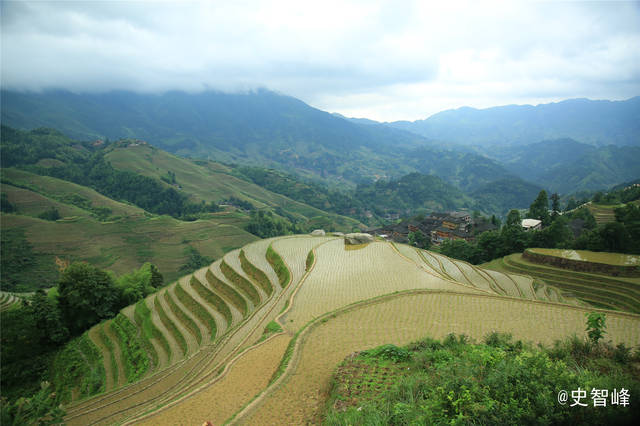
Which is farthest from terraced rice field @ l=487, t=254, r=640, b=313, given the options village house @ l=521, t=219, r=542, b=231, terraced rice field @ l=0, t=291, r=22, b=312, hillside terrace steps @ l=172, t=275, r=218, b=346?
terraced rice field @ l=0, t=291, r=22, b=312

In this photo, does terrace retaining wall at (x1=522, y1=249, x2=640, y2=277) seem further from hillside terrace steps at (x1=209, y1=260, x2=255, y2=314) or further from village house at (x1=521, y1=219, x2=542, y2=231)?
hillside terrace steps at (x1=209, y1=260, x2=255, y2=314)

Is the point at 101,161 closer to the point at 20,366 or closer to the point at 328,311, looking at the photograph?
the point at 20,366

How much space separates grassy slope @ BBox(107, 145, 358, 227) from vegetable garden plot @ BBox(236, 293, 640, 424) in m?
86.9

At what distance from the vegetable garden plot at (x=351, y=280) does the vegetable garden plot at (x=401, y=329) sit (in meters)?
1.52

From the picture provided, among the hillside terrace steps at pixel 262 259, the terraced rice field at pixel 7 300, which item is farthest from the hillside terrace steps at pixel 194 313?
the terraced rice field at pixel 7 300

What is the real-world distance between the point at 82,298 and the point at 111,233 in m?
41.9

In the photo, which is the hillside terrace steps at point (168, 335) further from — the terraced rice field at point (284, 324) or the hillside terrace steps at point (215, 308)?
the hillside terrace steps at point (215, 308)

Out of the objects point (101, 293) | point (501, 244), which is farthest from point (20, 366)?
point (501, 244)

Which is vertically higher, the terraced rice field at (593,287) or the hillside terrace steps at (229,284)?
the hillside terrace steps at (229,284)

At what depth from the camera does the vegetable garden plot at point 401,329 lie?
6832 millimetres

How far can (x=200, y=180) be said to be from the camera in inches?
4491

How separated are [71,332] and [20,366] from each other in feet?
9.35

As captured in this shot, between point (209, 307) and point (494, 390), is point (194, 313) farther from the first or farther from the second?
point (494, 390)

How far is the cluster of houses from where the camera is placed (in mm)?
57622
